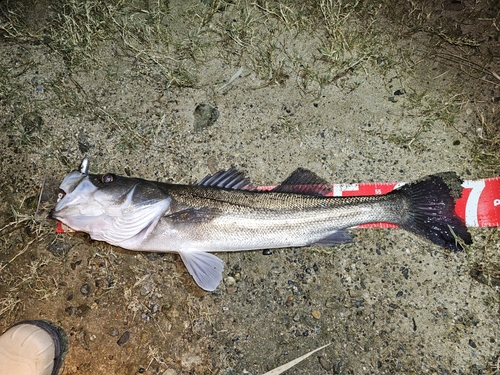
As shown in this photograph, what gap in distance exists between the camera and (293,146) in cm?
431

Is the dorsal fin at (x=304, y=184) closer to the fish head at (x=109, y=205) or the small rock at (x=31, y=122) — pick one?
the fish head at (x=109, y=205)

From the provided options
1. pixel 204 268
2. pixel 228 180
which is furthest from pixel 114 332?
pixel 228 180

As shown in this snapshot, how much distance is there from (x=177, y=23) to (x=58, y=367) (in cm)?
408

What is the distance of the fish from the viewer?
359 cm

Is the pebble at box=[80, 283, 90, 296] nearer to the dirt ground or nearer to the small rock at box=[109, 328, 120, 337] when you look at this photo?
the dirt ground

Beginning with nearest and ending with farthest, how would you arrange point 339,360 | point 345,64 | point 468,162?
point 339,360, point 468,162, point 345,64

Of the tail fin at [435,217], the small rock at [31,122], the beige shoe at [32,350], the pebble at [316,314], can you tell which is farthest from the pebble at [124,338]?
the tail fin at [435,217]

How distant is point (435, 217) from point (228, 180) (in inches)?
84.2

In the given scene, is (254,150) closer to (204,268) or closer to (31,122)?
(204,268)

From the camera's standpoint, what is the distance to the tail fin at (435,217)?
383 cm

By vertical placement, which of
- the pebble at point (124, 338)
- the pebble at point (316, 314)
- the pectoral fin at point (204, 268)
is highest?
the pectoral fin at point (204, 268)

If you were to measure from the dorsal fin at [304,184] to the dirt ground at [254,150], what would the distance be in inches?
13.5

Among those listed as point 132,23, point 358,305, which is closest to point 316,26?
point 132,23

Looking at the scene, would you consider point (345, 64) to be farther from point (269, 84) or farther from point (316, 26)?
point (269, 84)
